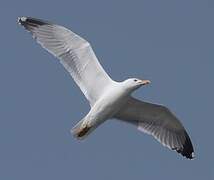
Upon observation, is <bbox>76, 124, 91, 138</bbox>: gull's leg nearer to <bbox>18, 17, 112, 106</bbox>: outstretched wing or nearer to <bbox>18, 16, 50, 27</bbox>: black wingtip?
<bbox>18, 17, 112, 106</bbox>: outstretched wing

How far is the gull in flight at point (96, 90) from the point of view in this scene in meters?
19.8

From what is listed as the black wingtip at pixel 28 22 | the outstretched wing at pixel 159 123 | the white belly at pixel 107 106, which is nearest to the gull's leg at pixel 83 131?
the white belly at pixel 107 106

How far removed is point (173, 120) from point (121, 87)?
72.9 inches

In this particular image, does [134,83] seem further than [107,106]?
Yes

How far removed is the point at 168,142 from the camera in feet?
70.9

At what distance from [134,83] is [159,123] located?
170 centimetres

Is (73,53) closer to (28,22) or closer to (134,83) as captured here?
(28,22)

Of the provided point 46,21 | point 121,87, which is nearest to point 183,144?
point 121,87

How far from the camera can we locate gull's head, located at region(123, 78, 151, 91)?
19938mm

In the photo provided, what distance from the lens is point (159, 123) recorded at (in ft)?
69.9

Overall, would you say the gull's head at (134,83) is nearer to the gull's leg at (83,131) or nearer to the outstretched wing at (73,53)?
the outstretched wing at (73,53)


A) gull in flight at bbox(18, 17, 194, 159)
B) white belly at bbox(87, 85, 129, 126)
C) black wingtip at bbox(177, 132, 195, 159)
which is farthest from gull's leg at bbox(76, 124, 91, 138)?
black wingtip at bbox(177, 132, 195, 159)

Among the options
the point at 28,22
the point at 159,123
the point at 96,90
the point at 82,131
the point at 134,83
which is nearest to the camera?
the point at 82,131

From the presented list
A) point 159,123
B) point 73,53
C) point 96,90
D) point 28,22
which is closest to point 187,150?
point 159,123
